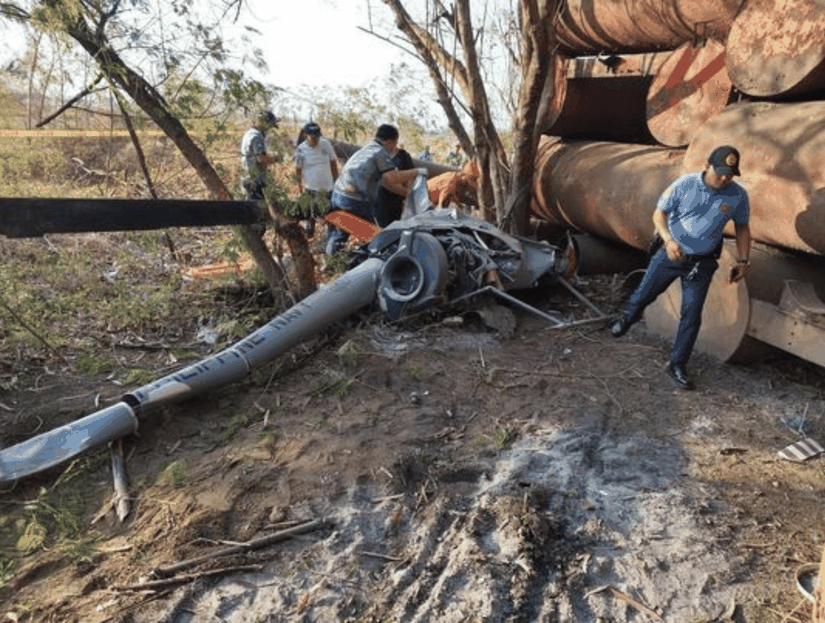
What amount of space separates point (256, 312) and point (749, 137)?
4.16 metres

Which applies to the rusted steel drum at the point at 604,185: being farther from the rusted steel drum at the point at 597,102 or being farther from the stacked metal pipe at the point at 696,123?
the rusted steel drum at the point at 597,102

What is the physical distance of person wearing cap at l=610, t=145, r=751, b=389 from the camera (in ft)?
12.8

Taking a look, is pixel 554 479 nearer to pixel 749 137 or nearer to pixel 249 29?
pixel 749 137

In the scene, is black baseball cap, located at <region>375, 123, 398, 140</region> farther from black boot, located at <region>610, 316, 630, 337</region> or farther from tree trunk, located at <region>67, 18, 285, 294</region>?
black boot, located at <region>610, 316, 630, 337</region>

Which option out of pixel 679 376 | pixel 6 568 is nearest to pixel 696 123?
pixel 679 376

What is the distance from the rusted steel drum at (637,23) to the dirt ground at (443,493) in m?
2.74

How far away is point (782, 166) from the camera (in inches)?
157

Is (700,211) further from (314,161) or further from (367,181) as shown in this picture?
(314,161)

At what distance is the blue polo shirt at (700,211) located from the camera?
3.90 m

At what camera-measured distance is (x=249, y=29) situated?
490cm

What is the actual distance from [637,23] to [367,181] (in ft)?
9.61

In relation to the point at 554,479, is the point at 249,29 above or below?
above

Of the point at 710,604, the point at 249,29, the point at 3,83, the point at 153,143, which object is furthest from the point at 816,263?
the point at 153,143

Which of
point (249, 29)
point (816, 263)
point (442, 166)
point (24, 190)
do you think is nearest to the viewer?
point (816, 263)
